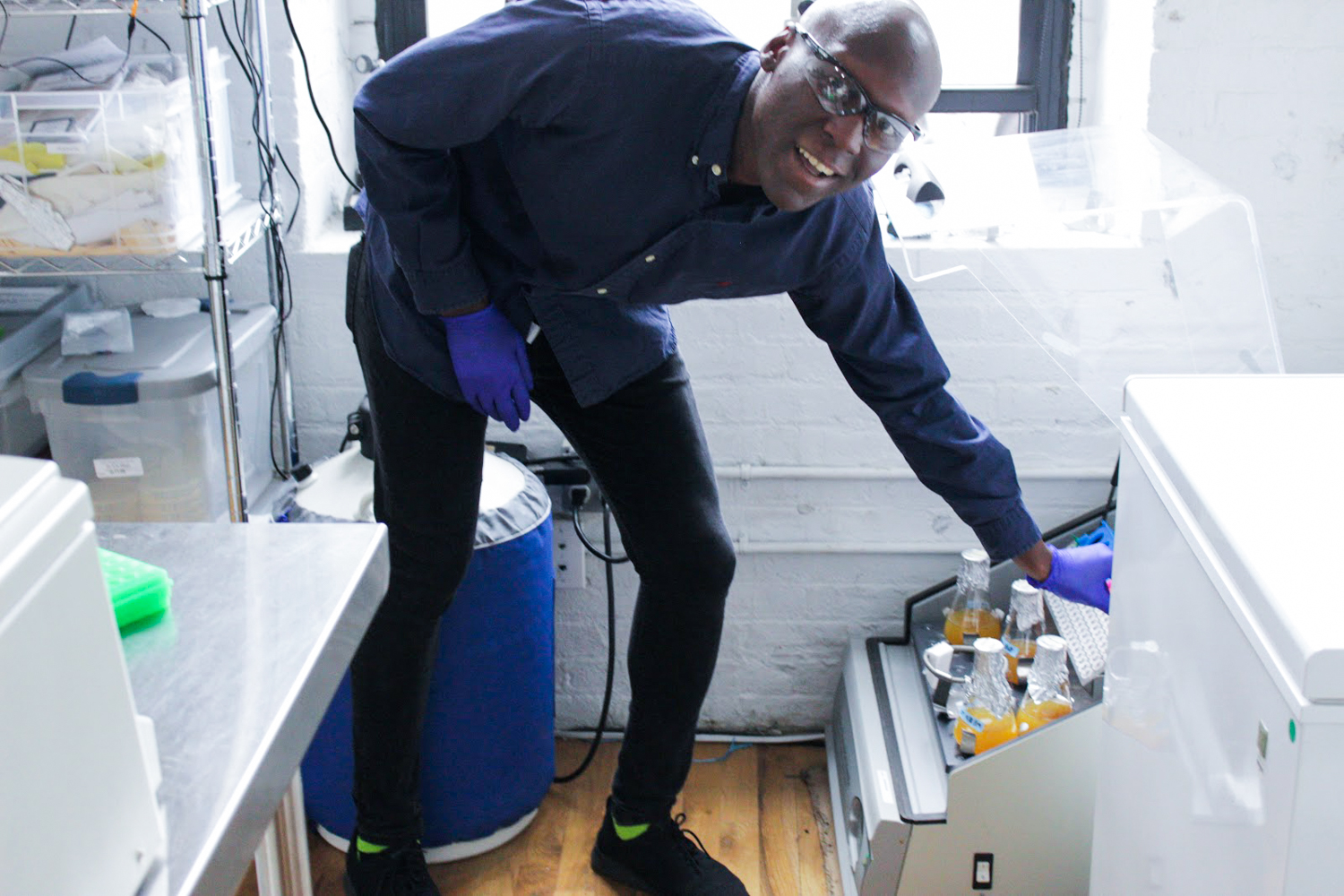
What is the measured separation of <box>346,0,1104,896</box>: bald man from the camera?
1.29 metres

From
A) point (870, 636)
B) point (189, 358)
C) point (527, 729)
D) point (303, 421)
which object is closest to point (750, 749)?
point (870, 636)

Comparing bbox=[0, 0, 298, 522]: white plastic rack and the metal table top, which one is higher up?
bbox=[0, 0, 298, 522]: white plastic rack

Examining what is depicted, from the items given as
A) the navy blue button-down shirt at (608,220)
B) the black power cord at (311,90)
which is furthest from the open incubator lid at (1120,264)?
the black power cord at (311,90)

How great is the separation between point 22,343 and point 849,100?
3.96ft

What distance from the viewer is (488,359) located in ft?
4.86

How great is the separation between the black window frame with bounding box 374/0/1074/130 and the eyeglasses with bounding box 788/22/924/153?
3.76 feet

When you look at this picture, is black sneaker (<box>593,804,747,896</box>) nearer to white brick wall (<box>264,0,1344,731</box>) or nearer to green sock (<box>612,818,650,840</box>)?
green sock (<box>612,818,650,840</box>)

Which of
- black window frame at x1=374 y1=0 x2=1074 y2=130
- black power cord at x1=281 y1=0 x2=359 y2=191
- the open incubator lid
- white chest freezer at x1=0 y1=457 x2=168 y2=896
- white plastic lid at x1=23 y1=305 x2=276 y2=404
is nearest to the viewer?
white chest freezer at x1=0 y1=457 x2=168 y2=896

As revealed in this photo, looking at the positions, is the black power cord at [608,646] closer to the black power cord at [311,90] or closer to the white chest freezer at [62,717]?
the black power cord at [311,90]

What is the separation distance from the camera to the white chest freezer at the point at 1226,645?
870mm

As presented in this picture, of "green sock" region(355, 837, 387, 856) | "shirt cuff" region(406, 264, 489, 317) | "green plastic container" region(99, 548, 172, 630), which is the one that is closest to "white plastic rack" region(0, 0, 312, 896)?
"shirt cuff" region(406, 264, 489, 317)

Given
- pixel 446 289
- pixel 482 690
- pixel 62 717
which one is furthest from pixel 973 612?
pixel 62 717

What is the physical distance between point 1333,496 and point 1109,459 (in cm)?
114

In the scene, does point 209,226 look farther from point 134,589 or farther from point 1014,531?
point 1014,531
